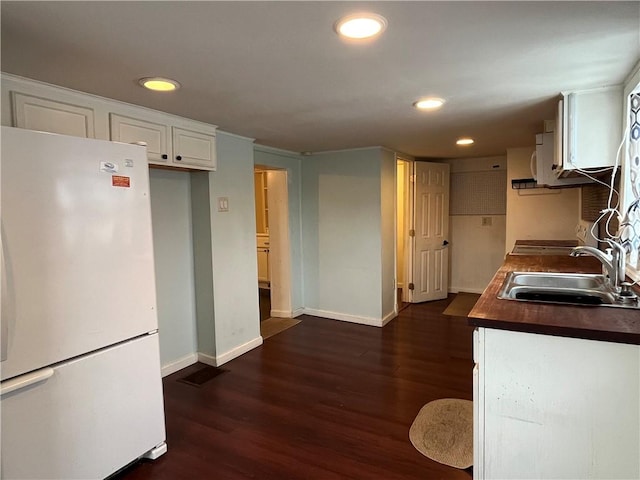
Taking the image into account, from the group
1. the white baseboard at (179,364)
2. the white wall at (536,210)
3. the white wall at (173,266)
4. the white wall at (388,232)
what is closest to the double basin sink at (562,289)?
the white wall at (388,232)

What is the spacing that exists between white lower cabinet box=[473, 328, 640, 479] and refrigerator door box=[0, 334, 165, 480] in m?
1.69

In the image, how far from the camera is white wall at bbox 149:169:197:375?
10.4 ft

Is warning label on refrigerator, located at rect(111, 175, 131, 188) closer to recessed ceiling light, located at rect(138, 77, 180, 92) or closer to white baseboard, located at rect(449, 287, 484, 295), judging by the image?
recessed ceiling light, located at rect(138, 77, 180, 92)

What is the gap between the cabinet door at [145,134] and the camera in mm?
2426

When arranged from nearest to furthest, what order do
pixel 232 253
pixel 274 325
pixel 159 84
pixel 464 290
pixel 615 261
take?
pixel 615 261 < pixel 159 84 < pixel 232 253 < pixel 274 325 < pixel 464 290

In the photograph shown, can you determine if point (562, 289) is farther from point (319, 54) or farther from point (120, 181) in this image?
point (120, 181)

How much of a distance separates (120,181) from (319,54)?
1.15 m

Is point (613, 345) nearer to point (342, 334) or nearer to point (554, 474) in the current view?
point (554, 474)

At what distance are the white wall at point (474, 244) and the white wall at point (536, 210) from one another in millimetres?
921

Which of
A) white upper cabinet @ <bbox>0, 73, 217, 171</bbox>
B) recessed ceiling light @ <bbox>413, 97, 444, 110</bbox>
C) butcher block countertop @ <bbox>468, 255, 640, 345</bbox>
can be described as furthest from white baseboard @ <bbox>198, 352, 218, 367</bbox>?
recessed ceiling light @ <bbox>413, 97, 444, 110</bbox>

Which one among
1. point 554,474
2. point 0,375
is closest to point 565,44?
point 554,474

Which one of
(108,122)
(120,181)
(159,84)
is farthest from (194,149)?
(120,181)

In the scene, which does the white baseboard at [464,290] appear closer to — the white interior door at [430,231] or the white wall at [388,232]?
the white interior door at [430,231]

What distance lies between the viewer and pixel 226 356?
3498 millimetres
